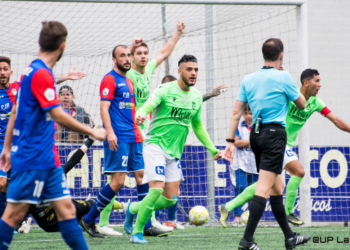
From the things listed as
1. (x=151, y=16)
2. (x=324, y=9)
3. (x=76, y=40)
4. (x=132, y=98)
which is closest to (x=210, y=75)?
(x=151, y=16)

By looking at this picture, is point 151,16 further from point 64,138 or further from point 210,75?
point 64,138

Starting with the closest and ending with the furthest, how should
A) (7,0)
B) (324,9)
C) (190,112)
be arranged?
1. (190,112)
2. (7,0)
3. (324,9)

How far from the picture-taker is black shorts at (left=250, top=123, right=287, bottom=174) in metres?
5.20

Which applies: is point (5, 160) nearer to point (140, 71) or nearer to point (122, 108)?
point (122, 108)

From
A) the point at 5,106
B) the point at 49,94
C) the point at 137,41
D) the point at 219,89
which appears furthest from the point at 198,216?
the point at 49,94

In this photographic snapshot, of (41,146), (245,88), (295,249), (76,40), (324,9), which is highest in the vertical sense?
(324,9)

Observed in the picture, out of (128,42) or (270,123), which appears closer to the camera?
(270,123)

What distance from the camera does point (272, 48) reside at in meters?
5.40

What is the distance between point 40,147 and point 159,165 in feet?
8.68

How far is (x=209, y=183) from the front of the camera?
983 cm

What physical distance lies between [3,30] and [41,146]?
5853mm

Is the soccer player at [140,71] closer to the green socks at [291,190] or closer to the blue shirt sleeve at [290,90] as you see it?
the green socks at [291,190]

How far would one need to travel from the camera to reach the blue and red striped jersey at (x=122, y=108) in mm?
6879

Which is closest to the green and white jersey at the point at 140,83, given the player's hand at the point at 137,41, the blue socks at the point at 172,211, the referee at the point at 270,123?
the player's hand at the point at 137,41
